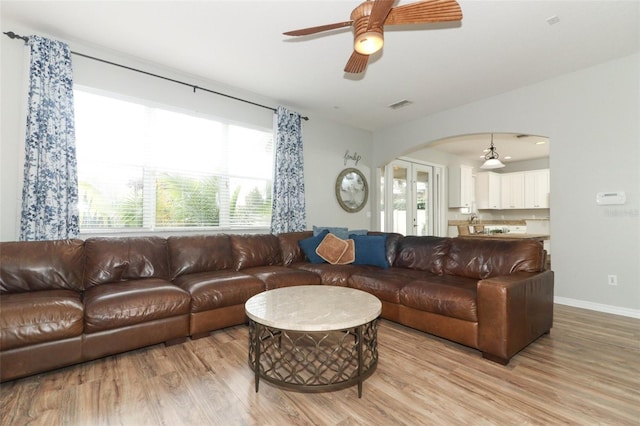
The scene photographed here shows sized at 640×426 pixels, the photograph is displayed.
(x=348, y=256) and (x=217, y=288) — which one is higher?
(x=348, y=256)

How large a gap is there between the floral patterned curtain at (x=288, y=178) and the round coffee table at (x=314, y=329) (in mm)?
2256

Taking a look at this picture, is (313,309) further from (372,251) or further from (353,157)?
(353,157)

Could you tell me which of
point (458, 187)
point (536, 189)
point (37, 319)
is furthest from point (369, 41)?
point (536, 189)

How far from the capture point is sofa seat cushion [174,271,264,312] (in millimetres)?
2652

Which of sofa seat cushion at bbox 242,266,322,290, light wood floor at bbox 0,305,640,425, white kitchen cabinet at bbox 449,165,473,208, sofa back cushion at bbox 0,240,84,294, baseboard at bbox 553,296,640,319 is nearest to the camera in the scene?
light wood floor at bbox 0,305,640,425

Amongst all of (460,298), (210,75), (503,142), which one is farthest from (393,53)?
(503,142)

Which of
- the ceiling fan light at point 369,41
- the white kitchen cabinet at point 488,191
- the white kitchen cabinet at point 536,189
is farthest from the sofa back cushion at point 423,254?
the white kitchen cabinet at point 536,189

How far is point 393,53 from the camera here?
10.7 ft

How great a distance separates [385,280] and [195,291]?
1870 mm

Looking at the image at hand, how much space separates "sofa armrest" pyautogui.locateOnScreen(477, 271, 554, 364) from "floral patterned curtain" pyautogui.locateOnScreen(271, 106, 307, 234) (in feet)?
9.56

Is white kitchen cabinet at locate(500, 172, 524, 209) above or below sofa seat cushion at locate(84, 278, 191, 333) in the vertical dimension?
above

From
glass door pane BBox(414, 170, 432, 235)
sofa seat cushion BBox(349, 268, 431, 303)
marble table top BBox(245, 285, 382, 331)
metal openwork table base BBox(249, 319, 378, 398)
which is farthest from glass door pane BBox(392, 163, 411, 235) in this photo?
metal openwork table base BBox(249, 319, 378, 398)

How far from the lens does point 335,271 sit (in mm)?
3533

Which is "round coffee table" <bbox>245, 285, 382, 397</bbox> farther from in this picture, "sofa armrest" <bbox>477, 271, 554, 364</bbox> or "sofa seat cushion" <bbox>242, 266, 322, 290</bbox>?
"sofa armrest" <bbox>477, 271, 554, 364</bbox>
